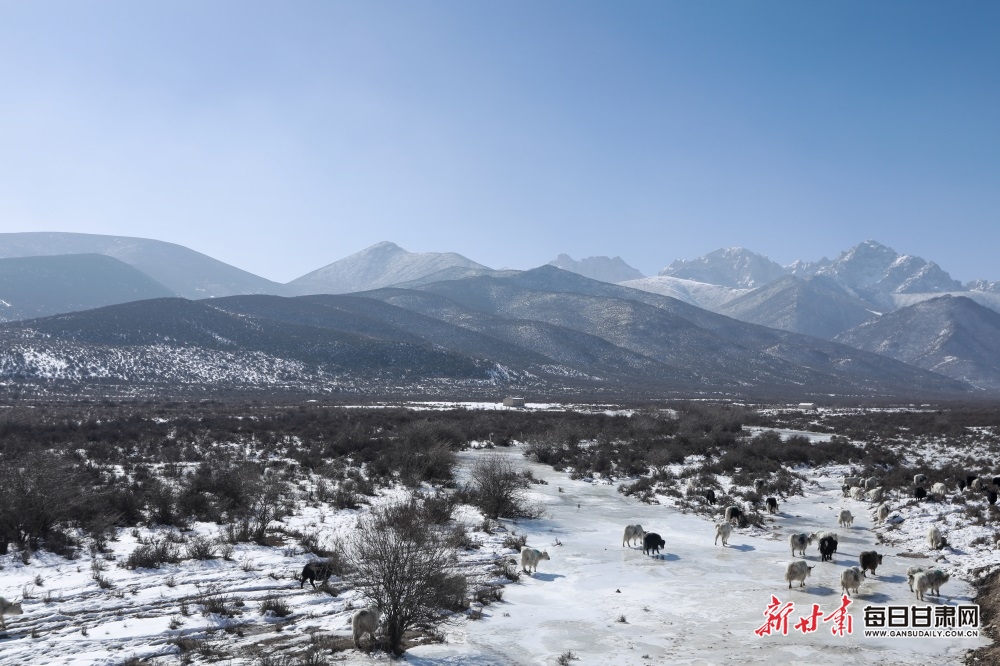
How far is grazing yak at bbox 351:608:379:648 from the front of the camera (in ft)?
29.9

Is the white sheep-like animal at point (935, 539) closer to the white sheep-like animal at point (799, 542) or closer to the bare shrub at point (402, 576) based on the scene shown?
the white sheep-like animal at point (799, 542)

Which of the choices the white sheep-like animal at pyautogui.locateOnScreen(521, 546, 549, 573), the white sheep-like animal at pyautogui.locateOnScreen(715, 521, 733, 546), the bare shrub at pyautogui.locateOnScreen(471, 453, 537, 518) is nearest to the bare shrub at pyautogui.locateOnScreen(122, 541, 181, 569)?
the white sheep-like animal at pyautogui.locateOnScreen(521, 546, 549, 573)

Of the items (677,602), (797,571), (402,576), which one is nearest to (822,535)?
(797,571)

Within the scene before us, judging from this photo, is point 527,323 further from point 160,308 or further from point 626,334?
point 160,308

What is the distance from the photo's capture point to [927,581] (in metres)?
11.7

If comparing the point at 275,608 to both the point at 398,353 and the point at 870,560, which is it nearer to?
the point at 870,560

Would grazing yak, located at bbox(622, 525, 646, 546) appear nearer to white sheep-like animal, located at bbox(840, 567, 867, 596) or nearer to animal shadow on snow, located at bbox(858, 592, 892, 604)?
white sheep-like animal, located at bbox(840, 567, 867, 596)

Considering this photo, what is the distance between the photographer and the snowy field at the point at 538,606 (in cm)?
928

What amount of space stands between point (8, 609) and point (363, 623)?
585 cm

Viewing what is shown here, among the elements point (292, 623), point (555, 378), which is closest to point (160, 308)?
point (555, 378)

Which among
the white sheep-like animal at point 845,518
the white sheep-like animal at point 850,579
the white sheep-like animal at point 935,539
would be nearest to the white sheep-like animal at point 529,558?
the white sheep-like animal at point 850,579

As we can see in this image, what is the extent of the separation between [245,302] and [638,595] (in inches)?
5662

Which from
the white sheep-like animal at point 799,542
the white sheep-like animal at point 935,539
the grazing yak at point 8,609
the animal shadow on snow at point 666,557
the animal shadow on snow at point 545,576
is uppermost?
the white sheep-like animal at point 935,539

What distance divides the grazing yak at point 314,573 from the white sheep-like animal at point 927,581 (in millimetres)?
11553
